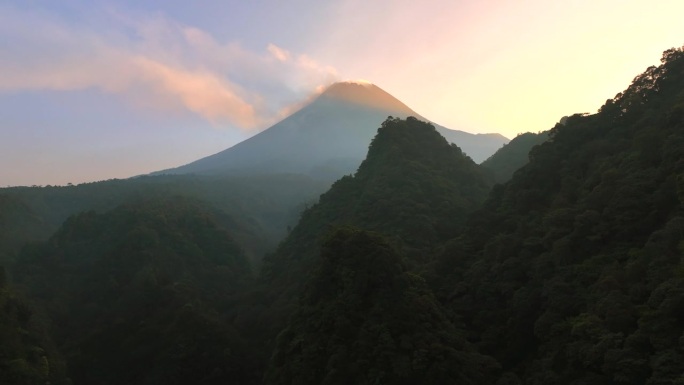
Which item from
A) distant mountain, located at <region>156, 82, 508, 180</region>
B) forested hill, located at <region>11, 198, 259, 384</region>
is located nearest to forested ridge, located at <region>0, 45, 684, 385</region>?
forested hill, located at <region>11, 198, 259, 384</region>

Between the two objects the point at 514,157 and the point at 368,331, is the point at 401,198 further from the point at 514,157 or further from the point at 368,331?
the point at 514,157

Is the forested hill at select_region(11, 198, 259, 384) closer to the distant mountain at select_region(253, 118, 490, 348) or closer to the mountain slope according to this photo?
the distant mountain at select_region(253, 118, 490, 348)

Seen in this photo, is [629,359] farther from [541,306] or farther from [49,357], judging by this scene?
[49,357]

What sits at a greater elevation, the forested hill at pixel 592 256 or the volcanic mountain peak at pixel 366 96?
the volcanic mountain peak at pixel 366 96

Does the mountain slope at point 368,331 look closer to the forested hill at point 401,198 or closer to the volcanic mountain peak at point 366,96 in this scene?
the forested hill at point 401,198

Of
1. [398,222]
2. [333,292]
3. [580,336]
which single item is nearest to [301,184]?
[398,222]

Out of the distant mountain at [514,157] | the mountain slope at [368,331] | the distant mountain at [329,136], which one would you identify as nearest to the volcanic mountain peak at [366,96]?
the distant mountain at [329,136]
